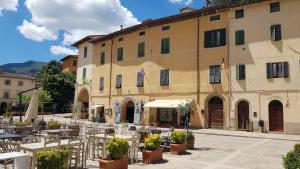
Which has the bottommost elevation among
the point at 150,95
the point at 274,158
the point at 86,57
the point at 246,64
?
the point at 274,158

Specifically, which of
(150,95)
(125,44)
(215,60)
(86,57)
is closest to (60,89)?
(86,57)

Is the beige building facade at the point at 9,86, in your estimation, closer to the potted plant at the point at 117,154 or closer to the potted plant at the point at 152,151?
the potted plant at the point at 152,151

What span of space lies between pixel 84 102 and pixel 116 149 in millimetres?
34868

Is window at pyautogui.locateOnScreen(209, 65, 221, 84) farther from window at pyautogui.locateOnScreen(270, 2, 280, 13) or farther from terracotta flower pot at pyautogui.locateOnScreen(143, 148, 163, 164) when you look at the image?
terracotta flower pot at pyautogui.locateOnScreen(143, 148, 163, 164)

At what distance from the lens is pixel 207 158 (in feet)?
37.9

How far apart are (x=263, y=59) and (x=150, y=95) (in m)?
11.7

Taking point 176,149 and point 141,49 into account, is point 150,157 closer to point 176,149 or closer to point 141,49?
point 176,149

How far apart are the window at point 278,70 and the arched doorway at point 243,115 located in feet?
10.0

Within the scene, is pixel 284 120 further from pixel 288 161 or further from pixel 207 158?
pixel 288 161

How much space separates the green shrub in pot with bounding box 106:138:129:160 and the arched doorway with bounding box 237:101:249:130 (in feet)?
60.4

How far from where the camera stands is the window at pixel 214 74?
26.6m

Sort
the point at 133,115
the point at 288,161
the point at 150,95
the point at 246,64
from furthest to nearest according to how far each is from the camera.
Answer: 1. the point at 133,115
2. the point at 150,95
3. the point at 246,64
4. the point at 288,161

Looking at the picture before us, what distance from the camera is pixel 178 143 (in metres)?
12.5

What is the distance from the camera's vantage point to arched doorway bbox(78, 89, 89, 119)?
41528mm
